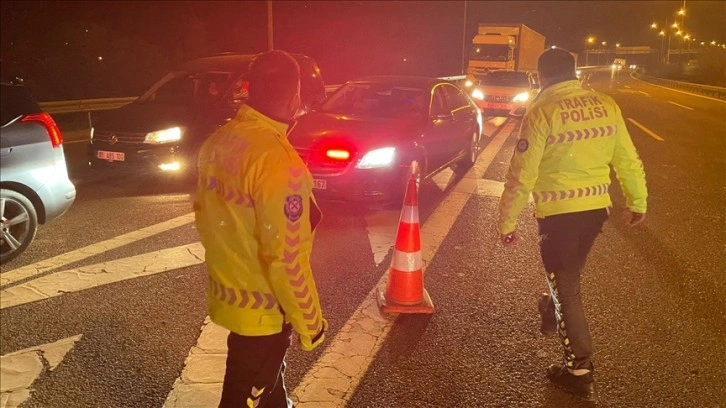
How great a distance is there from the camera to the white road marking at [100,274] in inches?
183

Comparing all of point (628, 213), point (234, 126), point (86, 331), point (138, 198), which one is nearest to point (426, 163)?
point (138, 198)

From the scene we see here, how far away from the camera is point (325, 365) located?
3.59 m

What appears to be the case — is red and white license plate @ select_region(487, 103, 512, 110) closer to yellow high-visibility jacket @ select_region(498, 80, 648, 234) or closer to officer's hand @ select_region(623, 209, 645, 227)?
officer's hand @ select_region(623, 209, 645, 227)

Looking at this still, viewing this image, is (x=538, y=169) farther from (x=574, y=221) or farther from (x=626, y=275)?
(x=626, y=275)

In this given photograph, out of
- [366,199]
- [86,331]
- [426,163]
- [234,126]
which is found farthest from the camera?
[426,163]

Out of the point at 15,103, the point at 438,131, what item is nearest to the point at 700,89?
the point at 438,131

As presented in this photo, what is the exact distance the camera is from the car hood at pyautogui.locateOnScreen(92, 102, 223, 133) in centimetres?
834

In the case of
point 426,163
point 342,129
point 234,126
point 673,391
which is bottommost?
point 673,391

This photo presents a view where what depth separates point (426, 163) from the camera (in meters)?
7.75

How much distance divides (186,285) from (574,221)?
123 inches

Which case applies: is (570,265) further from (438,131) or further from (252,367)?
(438,131)

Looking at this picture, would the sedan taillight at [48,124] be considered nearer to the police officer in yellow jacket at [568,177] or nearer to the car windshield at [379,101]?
the car windshield at [379,101]

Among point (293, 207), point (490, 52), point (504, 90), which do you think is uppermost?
point (490, 52)

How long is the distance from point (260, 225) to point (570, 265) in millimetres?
1937
